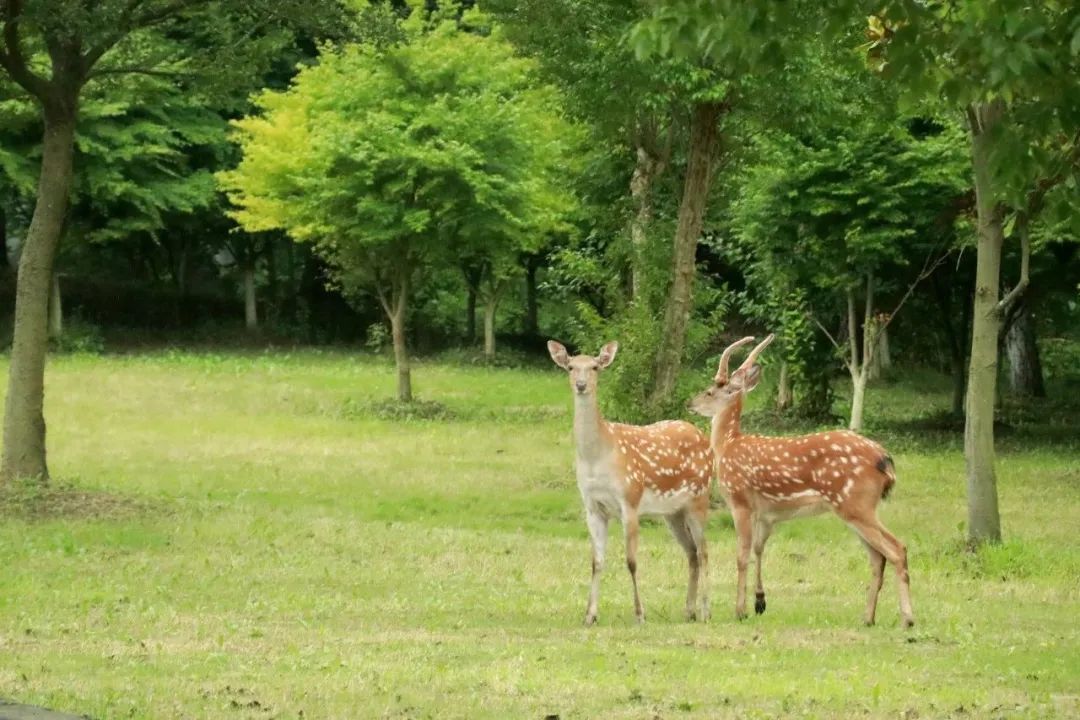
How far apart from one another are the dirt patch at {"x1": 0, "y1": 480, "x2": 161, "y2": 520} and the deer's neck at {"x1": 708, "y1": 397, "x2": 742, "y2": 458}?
7.04 metres

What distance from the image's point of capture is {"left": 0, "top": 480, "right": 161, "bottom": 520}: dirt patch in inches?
670

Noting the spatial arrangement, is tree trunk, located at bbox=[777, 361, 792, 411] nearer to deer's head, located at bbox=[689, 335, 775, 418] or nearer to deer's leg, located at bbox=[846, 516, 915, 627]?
deer's head, located at bbox=[689, 335, 775, 418]

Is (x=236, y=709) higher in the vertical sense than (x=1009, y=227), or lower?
lower

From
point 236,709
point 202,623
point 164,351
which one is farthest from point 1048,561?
point 164,351

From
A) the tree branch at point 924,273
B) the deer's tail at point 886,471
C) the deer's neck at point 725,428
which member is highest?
the tree branch at point 924,273

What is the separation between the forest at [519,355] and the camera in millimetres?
8734

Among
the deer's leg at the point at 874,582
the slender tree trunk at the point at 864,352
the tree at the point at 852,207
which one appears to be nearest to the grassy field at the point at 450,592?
the deer's leg at the point at 874,582

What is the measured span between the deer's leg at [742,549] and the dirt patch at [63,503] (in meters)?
7.38

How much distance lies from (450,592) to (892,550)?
359 centimetres

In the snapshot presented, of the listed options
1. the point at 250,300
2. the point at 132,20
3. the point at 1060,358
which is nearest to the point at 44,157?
the point at 132,20

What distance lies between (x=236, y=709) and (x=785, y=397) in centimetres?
2485

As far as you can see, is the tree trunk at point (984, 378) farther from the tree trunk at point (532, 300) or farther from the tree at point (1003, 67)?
the tree trunk at point (532, 300)

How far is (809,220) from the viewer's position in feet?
92.0

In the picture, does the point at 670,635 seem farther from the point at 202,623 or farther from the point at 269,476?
the point at 269,476
